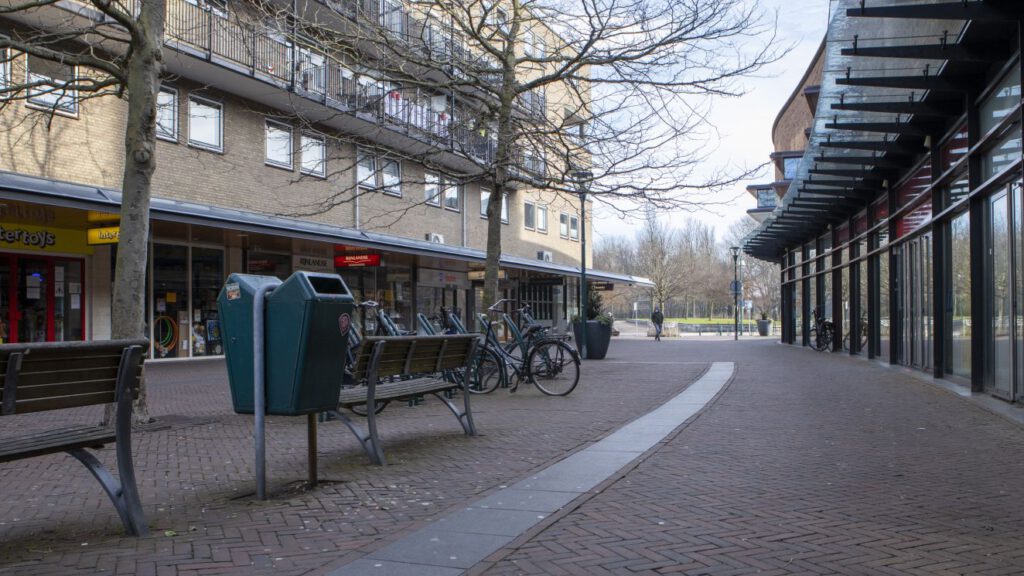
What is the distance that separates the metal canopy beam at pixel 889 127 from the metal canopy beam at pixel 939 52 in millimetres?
3325

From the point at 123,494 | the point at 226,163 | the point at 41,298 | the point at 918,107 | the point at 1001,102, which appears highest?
the point at 226,163

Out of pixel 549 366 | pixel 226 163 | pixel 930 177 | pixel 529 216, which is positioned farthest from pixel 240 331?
pixel 529 216

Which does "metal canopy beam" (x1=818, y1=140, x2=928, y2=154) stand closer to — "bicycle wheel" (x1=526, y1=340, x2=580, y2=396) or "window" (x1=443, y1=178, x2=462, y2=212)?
"bicycle wheel" (x1=526, y1=340, x2=580, y2=396)

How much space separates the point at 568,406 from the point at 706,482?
4674 mm

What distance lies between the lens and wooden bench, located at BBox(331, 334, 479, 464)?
6469 millimetres

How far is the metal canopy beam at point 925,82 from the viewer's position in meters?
11.3

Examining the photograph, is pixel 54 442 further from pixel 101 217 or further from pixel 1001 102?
pixel 101 217

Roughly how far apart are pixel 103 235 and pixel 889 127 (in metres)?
→ 13.8

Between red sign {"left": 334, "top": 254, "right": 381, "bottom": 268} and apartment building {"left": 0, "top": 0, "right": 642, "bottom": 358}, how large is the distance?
6 cm

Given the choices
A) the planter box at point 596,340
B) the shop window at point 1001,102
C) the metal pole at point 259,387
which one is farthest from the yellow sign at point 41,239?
the shop window at point 1001,102

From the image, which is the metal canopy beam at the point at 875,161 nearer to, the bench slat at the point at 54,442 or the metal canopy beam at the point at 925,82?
the metal canopy beam at the point at 925,82

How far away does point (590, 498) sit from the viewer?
211 inches

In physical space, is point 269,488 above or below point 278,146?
below

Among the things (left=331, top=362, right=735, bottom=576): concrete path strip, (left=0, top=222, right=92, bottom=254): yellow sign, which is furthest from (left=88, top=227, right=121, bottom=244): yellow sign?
(left=331, top=362, right=735, bottom=576): concrete path strip
